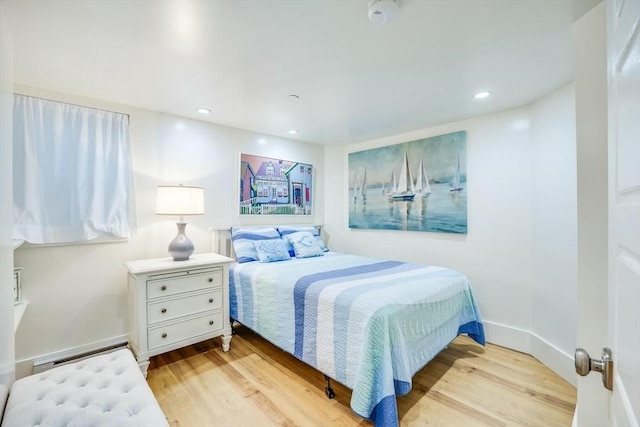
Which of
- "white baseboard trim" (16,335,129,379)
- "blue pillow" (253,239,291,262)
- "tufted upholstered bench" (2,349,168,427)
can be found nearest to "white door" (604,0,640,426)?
"tufted upholstered bench" (2,349,168,427)

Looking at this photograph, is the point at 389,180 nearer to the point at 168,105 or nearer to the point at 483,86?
the point at 483,86

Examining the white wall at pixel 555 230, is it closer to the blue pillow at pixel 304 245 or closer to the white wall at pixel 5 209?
the blue pillow at pixel 304 245

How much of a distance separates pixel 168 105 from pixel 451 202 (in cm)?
301

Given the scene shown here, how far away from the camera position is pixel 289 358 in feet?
8.18

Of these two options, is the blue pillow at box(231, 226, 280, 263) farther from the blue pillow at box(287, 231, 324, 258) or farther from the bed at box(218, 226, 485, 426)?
the blue pillow at box(287, 231, 324, 258)

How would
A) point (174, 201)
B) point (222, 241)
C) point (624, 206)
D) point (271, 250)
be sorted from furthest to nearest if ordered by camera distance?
point (222, 241), point (271, 250), point (174, 201), point (624, 206)

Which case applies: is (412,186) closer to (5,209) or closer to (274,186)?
(274,186)

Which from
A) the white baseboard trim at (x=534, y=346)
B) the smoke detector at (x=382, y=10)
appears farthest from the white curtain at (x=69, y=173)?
the white baseboard trim at (x=534, y=346)

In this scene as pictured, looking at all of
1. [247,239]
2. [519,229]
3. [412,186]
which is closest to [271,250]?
[247,239]

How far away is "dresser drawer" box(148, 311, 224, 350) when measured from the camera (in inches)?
87.8

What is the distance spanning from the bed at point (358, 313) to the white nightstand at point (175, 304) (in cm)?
23

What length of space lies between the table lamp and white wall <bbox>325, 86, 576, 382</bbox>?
247cm

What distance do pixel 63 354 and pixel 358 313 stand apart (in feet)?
8.14

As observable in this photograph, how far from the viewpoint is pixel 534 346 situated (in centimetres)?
252
